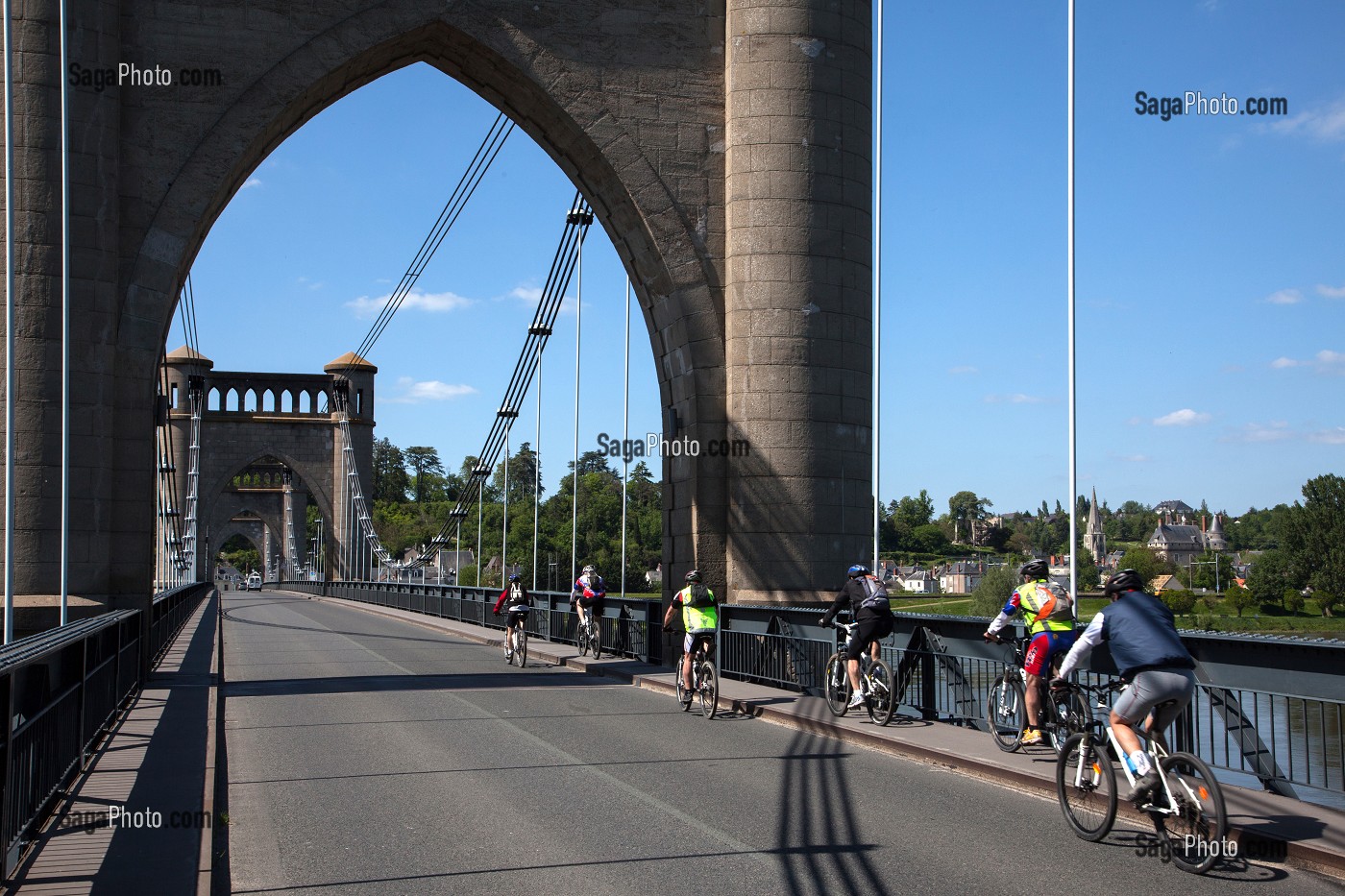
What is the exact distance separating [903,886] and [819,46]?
14173 mm

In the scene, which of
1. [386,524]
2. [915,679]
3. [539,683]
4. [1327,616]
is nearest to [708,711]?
[915,679]

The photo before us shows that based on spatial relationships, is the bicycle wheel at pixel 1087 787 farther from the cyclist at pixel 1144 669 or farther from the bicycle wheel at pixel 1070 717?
the bicycle wheel at pixel 1070 717

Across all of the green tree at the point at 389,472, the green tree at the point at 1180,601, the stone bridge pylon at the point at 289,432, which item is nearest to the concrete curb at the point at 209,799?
the stone bridge pylon at the point at 289,432

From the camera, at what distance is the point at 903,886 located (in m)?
5.69

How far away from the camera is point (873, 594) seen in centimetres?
1145

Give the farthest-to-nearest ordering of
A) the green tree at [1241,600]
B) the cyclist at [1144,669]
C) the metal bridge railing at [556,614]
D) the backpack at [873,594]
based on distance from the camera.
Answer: the green tree at [1241,600] → the metal bridge railing at [556,614] → the backpack at [873,594] → the cyclist at [1144,669]

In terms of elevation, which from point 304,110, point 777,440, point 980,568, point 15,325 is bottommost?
point 980,568

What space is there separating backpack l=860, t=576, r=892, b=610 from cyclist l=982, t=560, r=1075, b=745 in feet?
6.34

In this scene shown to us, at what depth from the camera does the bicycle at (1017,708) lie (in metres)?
9.26

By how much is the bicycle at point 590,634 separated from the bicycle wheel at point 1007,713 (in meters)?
10.9

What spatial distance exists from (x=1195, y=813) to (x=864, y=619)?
17.4 ft

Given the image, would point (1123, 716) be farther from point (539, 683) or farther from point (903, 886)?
point (539, 683)

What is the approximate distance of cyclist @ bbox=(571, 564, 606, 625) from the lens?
2022cm

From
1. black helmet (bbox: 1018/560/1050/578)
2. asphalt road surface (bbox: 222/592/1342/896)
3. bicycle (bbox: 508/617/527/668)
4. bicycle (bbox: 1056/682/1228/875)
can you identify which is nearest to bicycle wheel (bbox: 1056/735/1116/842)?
bicycle (bbox: 1056/682/1228/875)
